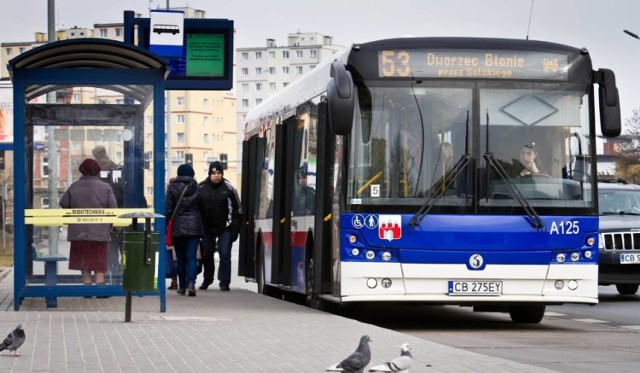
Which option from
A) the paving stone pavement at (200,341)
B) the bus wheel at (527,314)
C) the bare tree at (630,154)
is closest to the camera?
the paving stone pavement at (200,341)

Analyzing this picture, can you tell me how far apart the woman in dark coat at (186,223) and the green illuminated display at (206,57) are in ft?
4.76

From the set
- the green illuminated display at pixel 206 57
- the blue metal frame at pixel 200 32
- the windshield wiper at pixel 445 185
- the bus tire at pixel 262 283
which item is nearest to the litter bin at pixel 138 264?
the windshield wiper at pixel 445 185

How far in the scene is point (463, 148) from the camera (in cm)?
1714

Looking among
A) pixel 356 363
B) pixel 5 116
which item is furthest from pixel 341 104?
pixel 5 116

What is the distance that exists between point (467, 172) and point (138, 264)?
3.80 m

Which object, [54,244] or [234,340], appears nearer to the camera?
[234,340]

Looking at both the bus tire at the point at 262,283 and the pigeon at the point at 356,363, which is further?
the bus tire at the point at 262,283

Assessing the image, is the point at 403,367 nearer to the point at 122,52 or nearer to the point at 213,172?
the point at 122,52

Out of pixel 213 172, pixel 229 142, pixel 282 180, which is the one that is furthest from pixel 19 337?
pixel 229 142

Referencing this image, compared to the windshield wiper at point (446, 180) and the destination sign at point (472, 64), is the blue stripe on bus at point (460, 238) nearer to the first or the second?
the windshield wiper at point (446, 180)

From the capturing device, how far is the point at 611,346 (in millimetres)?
15719

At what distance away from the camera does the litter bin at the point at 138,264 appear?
16.2 meters

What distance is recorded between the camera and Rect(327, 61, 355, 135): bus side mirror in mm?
16547

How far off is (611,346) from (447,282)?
6.96ft
